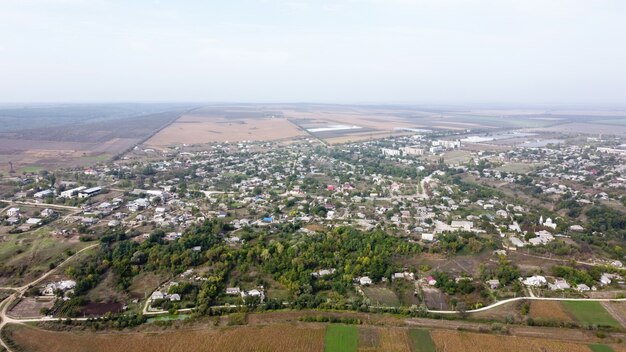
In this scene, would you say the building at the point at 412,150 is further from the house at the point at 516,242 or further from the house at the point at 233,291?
the house at the point at 233,291

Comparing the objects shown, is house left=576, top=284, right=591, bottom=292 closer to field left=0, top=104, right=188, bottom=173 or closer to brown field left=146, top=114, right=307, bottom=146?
field left=0, top=104, right=188, bottom=173

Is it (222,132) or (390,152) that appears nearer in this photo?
(390,152)

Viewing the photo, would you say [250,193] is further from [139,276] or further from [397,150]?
[397,150]

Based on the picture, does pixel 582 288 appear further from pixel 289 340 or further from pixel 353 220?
pixel 289 340

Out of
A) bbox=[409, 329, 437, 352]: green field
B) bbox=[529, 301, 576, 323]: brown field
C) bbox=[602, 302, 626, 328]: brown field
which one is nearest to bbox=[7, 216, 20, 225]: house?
bbox=[409, 329, 437, 352]: green field

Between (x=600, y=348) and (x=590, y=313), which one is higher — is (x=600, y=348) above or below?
below

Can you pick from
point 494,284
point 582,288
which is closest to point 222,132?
point 494,284
